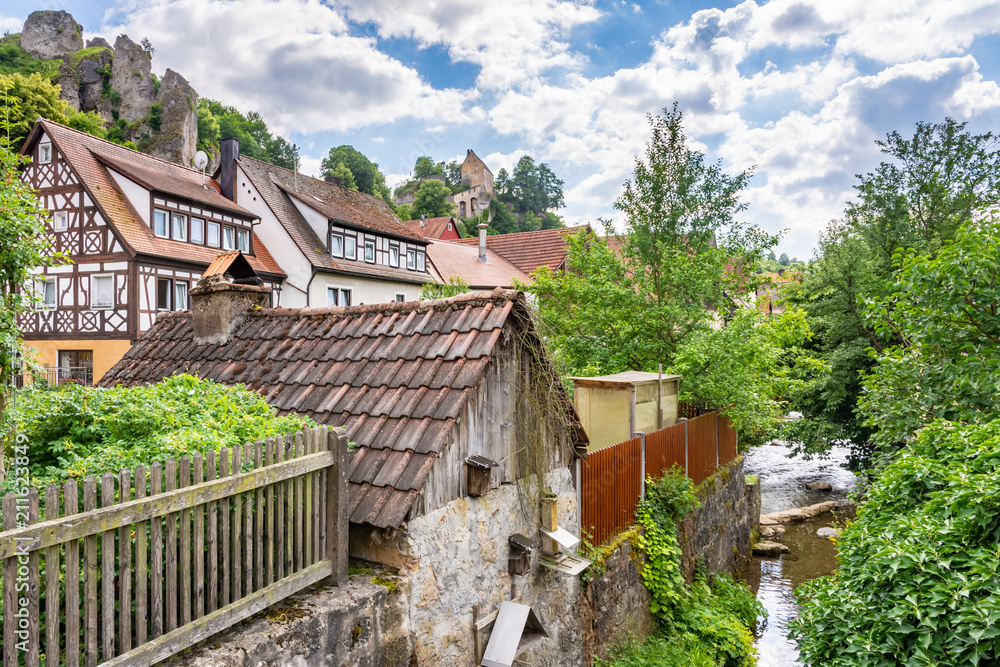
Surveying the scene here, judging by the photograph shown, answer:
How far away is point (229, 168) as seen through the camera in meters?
24.8

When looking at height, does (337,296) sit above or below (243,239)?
below

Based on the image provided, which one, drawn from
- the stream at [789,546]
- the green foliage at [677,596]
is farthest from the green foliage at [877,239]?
the green foliage at [677,596]

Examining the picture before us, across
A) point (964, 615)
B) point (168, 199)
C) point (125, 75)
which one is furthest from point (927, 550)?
point (125, 75)

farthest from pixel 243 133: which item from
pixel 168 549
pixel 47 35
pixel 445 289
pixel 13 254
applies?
pixel 168 549

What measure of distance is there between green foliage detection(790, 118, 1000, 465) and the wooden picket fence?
16.2m

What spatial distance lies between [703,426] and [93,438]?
10.3m

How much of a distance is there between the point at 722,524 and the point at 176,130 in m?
46.3

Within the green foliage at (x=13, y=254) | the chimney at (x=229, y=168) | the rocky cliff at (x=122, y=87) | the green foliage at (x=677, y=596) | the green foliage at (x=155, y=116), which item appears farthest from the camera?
the green foliage at (x=155, y=116)

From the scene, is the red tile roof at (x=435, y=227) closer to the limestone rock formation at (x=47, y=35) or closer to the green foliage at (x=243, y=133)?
the green foliage at (x=243, y=133)

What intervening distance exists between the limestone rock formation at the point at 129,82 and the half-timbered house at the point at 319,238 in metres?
30.9

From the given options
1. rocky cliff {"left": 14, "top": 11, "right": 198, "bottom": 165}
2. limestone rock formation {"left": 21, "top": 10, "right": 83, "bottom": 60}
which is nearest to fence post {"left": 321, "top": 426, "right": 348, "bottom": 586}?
rocky cliff {"left": 14, "top": 11, "right": 198, "bottom": 165}

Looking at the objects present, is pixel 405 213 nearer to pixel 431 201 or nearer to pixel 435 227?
pixel 431 201

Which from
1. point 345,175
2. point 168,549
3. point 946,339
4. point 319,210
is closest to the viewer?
point 168,549

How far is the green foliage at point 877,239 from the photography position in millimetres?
Answer: 16578
